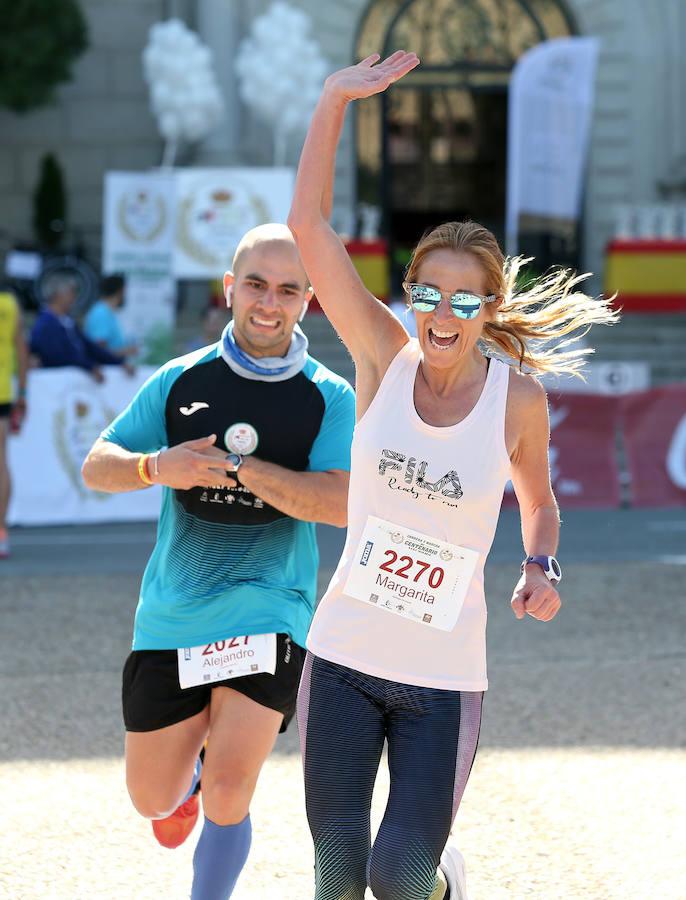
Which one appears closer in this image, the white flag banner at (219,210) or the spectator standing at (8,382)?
the spectator standing at (8,382)

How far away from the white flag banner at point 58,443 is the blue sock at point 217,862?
26.9 ft

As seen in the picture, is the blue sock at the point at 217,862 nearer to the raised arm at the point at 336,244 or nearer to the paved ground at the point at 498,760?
the paved ground at the point at 498,760

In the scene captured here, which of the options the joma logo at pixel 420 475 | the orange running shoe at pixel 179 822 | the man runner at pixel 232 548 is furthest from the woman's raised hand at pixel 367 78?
the orange running shoe at pixel 179 822

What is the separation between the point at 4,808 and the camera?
17.3 ft

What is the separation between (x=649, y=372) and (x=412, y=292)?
14.9 m

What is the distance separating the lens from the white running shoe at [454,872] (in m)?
3.66

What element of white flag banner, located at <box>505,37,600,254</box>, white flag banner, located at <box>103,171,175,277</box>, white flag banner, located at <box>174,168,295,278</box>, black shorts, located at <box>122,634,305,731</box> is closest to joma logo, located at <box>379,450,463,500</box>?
black shorts, located at <box>122,634,305,731</box>

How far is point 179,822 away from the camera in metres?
4.42

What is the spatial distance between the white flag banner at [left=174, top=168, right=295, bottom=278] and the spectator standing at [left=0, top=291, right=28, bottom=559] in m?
3.65

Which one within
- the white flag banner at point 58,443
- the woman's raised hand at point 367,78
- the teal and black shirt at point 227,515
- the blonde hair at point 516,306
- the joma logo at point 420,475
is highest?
the woman's raised hand at point 367,78

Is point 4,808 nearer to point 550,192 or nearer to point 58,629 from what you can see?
point 58,629

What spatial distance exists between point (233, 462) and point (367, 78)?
1.00 meters

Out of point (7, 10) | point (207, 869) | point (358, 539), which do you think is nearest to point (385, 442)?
point (358, 539)

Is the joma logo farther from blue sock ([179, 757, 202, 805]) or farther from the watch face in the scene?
blue sock ([179, 757, 202, 805])
